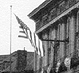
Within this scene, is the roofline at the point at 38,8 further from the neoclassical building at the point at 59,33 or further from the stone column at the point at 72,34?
the stone column at the point at 72,34

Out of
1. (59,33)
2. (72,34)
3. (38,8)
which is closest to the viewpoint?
(72,34)

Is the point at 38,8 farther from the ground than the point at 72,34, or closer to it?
farther from the ground

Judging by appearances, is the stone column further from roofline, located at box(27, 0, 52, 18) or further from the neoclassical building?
roofline, located at box(27, 0, 52, 18)

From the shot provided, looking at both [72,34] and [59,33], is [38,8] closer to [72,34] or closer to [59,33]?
[59,33]

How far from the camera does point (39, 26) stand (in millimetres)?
58594

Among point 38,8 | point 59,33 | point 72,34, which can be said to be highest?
point 38,8

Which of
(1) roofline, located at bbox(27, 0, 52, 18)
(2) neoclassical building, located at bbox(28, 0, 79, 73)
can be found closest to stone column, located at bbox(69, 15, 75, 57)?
(2) neoclassical building, located at bbox(28, 0, 79, 73)

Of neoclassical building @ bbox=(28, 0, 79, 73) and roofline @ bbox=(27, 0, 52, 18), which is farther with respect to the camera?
roofline @ bbox=(27, 0, 52, 18)

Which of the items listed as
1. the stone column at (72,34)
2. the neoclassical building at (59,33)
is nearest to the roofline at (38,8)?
the neoclassical building at (59,33)

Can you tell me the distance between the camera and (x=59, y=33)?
52656 mm

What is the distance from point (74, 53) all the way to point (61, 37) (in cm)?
535

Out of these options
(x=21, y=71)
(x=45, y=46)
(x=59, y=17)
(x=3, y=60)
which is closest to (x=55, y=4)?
(x=59, y=17)

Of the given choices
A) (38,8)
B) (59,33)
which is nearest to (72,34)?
(59,33)

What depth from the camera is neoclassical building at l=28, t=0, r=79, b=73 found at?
46906 mm
